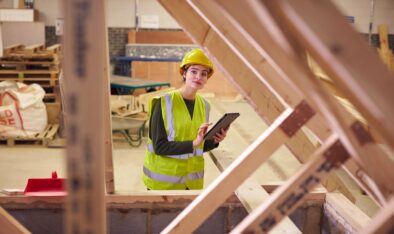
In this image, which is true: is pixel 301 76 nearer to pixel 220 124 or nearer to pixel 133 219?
pixel 220 124

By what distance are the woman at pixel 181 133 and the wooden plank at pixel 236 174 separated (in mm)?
1297

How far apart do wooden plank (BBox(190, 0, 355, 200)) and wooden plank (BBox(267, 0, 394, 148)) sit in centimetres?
89

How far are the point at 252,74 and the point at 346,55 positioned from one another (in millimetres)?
1515

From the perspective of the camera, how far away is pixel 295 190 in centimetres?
160

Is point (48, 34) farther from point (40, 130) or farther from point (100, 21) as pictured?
point (100, 21)

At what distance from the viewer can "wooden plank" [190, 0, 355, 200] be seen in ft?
7.18

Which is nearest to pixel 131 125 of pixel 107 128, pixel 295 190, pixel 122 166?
pixel 122 166

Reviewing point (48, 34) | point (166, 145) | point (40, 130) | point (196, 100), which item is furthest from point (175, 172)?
point (48, 34)

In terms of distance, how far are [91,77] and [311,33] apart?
487mm

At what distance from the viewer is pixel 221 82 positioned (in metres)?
13.0

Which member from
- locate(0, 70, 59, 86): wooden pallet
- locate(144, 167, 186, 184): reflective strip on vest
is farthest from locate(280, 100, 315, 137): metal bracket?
locate(0, 70, 59, 86): wooden pallet

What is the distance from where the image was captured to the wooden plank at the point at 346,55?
3.58 ft

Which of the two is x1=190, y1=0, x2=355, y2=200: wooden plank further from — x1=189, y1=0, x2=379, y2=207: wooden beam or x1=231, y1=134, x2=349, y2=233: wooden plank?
x1=231, y1=134, x2=349, y2=233: wooden plank

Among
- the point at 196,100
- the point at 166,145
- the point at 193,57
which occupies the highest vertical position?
the point at 193,57
